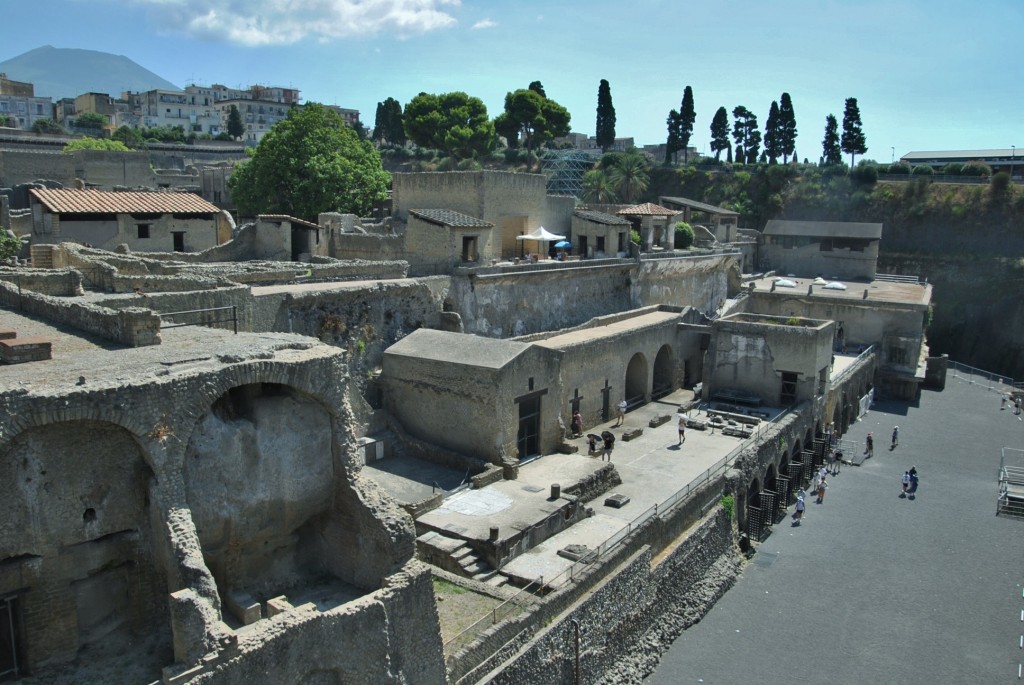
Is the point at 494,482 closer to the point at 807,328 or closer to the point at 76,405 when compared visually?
the point at 76,405

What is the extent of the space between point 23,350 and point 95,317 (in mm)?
2679

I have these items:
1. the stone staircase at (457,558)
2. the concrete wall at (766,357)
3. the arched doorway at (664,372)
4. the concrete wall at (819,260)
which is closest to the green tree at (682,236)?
the concrete wall at (819,260)

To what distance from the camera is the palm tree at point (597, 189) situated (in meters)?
57.1

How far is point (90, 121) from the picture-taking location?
89.0 meters

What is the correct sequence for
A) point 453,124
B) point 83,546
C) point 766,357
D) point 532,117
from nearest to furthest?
point 83,546 < point 766,357 < point 453,124 < point 532,117

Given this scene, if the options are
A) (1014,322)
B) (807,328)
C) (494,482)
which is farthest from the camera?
(1014,322)

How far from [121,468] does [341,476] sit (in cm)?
348

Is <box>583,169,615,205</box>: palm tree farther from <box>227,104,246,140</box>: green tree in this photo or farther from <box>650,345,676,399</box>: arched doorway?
<box>227,104,246,140</box>: green tree

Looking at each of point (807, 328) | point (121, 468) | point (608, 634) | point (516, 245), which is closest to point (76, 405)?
point (121, 468)

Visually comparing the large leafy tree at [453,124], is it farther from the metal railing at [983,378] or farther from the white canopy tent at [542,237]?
the metal railing at [983,378]

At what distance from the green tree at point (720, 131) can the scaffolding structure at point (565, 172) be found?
22.2 m

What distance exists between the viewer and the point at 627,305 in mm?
39250

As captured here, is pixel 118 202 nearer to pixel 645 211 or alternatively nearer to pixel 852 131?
pixel 645 211

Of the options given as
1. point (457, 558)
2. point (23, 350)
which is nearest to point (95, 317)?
point (23, 350)
